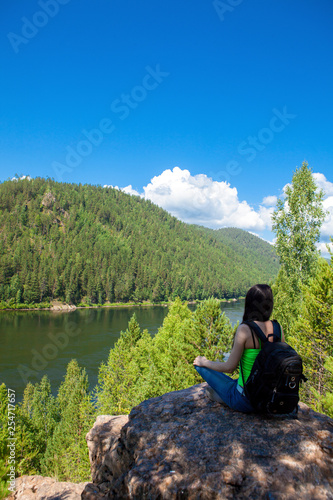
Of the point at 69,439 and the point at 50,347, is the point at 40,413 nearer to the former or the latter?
the point at 69,439

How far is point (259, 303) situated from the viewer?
3709 mm

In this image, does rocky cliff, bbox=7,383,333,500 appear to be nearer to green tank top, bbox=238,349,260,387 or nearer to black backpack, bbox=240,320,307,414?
black backpack, bbox=240,320,307,414

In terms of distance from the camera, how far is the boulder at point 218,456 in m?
3.26

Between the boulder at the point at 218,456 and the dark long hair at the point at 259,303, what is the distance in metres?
1.71

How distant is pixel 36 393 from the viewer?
2883 cm

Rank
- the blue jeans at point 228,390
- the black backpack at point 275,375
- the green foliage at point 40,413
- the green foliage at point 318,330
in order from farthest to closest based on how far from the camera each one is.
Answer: the green foliage at point 40,413
the green foliage at point 318,330
the blue jeans at point 228,390
the black backpack at point 275,375

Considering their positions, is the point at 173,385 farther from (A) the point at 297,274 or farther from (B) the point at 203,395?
(B) the point at 203,395

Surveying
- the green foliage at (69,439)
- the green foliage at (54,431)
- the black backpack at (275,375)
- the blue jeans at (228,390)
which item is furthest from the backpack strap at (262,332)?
the green foliage at (69,439)

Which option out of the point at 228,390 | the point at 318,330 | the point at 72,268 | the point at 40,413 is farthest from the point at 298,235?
the point at 72,268

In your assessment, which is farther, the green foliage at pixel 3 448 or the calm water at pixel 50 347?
the calm water at pixel 50 347

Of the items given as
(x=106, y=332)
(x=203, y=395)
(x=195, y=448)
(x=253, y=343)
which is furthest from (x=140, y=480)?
(x=106, y=332)

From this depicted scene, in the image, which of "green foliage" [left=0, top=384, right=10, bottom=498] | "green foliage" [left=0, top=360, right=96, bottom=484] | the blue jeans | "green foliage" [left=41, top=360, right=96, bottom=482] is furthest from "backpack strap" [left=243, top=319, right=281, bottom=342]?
"green foliage" [left=41, top=360, right=96, bottom=482]

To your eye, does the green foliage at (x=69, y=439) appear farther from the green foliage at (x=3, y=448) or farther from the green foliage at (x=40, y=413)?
the green foliage at (x=3, y=448)

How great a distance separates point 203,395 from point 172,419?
85 cm
